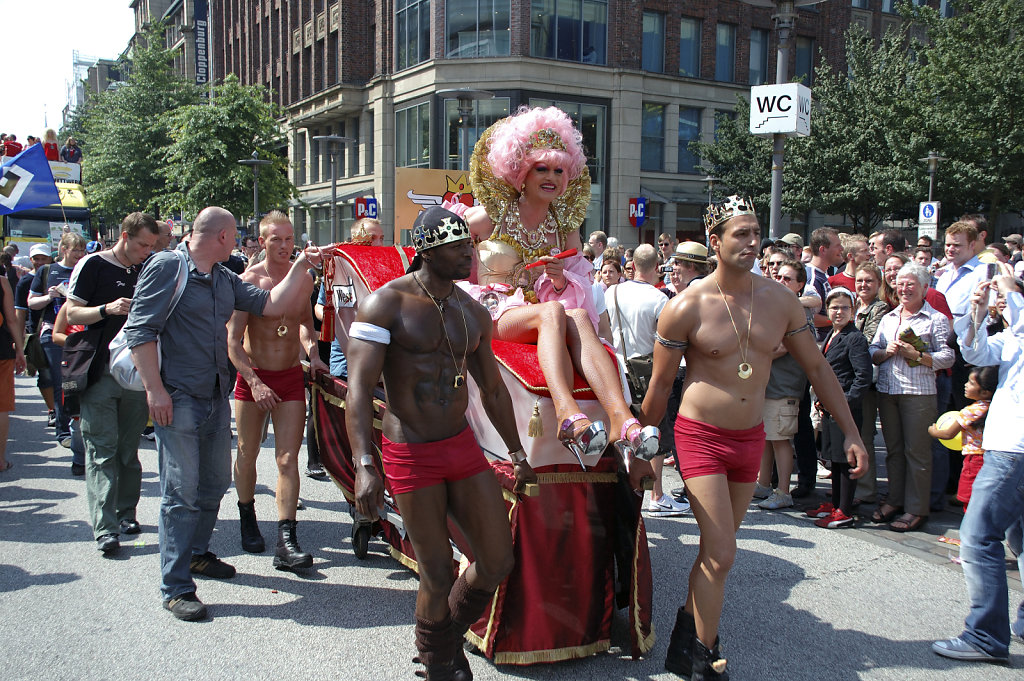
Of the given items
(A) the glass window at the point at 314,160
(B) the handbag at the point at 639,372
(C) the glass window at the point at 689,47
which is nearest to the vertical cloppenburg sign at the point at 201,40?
(A) the glass window at the point at 314,160

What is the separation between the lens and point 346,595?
4.83 m

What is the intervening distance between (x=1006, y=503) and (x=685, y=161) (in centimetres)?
2918

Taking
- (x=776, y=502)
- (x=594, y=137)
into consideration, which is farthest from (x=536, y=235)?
(x=594, y=137)

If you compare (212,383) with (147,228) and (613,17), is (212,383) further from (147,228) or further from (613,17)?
(613,17)

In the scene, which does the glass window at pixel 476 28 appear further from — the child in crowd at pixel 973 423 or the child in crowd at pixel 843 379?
the child in crowd at pixel 973 423

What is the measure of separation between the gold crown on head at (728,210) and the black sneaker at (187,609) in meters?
3.44

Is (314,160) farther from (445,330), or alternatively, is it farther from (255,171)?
(445,330)

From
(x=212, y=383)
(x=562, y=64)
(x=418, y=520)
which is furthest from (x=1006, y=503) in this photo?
(x=562, y=64)

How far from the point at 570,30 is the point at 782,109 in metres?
21.8

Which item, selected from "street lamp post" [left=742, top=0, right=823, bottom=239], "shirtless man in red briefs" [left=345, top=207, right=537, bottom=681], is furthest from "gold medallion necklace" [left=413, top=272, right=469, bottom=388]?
"street lamp post" [left=742, top=0, right=823, bottom=239]

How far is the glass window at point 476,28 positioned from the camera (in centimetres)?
2877

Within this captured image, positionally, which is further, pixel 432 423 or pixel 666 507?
pixel 666 507

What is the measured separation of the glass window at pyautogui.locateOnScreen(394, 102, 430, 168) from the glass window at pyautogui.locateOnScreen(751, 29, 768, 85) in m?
13.6

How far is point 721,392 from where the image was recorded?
3805 mm
